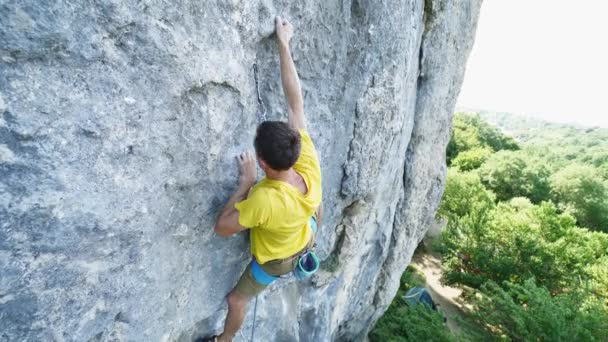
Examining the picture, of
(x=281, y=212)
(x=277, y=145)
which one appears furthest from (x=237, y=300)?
(x=277, y=145)

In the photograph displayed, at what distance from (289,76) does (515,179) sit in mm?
26231

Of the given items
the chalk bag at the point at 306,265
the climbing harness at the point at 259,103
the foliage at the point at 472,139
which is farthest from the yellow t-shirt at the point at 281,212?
the foliage at the point at 472,139

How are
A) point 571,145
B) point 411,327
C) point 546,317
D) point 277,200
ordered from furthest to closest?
point 571,145, point 411,327, point 546,317, point 277,200

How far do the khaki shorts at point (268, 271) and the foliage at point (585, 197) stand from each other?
26.8 metres

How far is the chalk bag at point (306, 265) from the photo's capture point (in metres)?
3.31

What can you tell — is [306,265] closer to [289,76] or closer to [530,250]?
[289,76]

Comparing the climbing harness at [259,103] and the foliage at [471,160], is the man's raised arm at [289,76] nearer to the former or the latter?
the climbing harness at [259,103]

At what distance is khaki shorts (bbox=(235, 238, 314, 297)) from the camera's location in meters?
3.26

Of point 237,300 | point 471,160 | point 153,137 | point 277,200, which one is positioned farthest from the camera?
point 471,160

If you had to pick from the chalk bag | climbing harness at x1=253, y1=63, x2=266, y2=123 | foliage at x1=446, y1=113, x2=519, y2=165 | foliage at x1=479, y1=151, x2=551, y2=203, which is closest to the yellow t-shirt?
the chalk bag

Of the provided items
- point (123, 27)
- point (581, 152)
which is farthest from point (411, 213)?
point (581, 152)

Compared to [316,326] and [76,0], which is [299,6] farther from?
[316,326]

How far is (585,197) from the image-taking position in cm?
2461

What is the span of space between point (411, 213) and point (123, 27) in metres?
5.80
